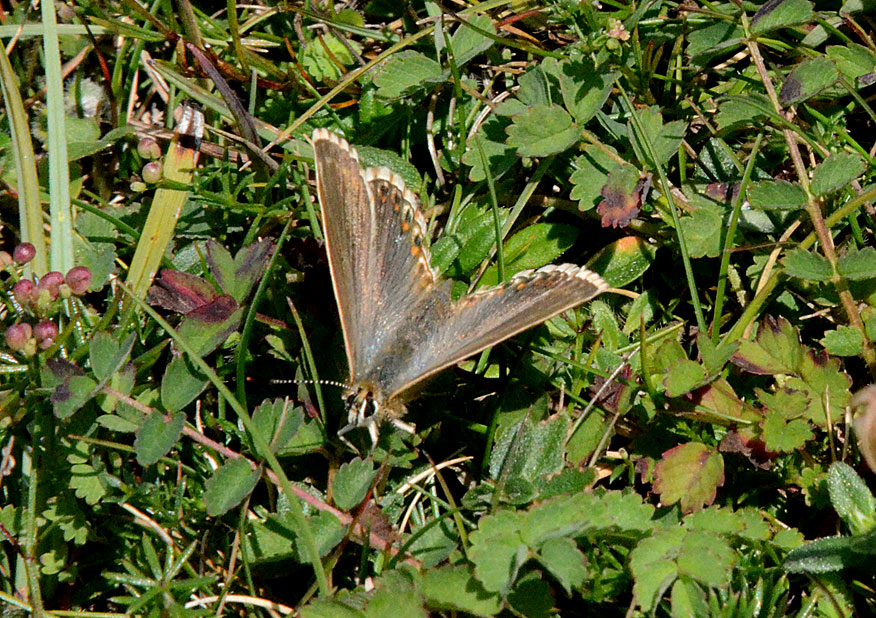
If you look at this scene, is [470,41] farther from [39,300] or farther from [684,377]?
[39,300]

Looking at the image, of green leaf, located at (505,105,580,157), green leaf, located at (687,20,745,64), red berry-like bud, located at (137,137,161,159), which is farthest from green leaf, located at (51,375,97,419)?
green leaf, located at (687,20,745,64)

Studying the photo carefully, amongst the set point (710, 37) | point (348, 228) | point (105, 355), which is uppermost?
point (710, 37)

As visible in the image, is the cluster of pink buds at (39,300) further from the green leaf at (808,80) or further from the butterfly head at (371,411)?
the green leaf at (808,80)

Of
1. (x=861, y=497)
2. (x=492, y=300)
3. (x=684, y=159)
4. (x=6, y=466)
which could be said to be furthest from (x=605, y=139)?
(x=6, y=466)

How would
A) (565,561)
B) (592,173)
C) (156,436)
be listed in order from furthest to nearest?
1. (592,173)
2. (156,436)
3. (565,561)

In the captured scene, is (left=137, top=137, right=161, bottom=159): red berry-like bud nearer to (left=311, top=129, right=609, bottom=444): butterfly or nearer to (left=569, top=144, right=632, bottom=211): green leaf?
(left=311, top=129, right=609, bottom=444): butterfly

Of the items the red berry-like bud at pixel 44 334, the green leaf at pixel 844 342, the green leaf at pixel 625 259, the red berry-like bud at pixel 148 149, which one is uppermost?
the red berry-like bud at pixel 148 149

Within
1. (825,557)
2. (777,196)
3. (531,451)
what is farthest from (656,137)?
(825,557)

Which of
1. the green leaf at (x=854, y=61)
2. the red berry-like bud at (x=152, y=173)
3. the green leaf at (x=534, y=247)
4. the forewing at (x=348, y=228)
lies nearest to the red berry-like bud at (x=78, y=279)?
the red berry-like bud at (x=152, y=173)
